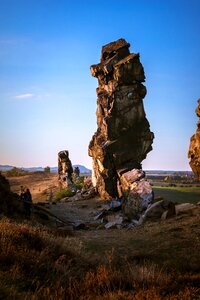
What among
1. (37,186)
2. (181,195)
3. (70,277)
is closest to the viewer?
(70,277)

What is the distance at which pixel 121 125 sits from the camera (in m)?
42.8

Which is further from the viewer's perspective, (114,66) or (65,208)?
(114,66)

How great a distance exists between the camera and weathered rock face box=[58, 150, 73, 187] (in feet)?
188

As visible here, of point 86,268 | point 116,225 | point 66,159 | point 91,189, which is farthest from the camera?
point 66,159

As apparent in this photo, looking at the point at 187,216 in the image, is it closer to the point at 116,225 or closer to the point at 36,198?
the point at 116,225

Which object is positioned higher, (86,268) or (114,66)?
(114,66)

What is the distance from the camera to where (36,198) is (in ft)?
174

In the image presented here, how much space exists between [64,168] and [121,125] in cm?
1954

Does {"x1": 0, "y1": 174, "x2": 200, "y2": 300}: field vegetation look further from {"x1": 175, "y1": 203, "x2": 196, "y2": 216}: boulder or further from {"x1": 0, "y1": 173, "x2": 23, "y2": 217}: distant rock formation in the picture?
{"x1": 0, "y1": 173, "x2": 23, "y2": 217}: distant rock formation

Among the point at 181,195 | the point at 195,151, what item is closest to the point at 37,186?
the point at 181,195

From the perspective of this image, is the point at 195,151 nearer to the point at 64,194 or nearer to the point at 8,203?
the point at 8,203

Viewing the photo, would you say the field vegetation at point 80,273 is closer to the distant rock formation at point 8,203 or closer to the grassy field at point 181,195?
the distant rock formation at point 8,203

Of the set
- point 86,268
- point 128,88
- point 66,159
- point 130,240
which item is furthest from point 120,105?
point 86,268

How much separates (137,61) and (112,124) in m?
8.60
